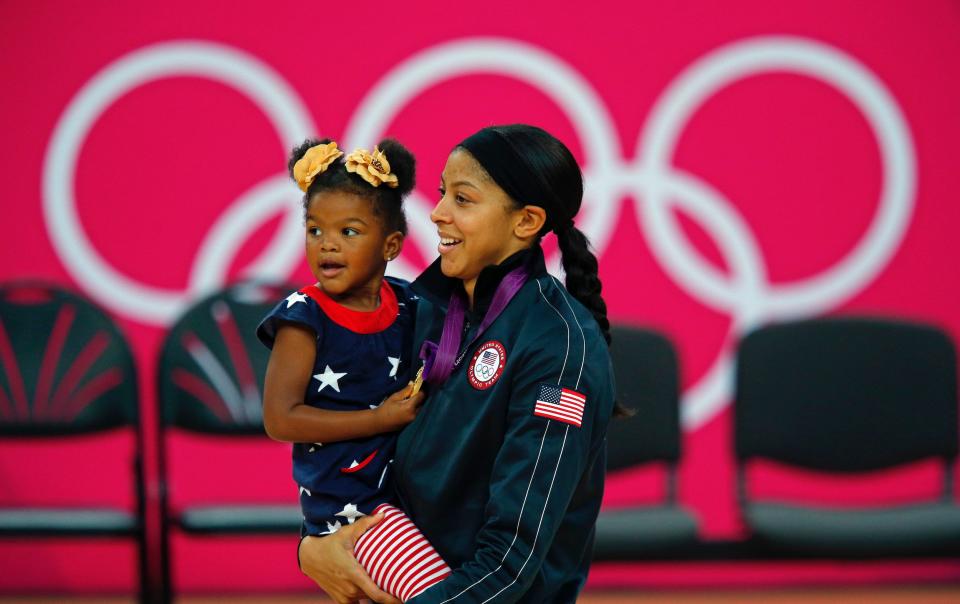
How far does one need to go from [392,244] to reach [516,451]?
0.62 meters

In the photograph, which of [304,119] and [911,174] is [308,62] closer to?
[304,119]

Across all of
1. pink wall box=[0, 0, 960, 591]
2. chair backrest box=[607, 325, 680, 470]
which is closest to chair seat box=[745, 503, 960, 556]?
chair backrest box=[607, 325, 680, 470]

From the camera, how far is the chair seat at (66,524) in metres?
3.86

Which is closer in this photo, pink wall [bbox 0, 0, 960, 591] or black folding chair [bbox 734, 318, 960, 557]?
black folding chair [bbox 734, 318, 960, 557]

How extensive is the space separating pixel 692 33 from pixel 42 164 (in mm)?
2853

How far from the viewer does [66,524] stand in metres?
3.88

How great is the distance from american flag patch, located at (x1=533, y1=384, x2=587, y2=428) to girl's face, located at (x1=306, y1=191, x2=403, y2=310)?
1.73ft

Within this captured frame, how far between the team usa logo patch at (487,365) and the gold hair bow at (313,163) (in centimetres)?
55

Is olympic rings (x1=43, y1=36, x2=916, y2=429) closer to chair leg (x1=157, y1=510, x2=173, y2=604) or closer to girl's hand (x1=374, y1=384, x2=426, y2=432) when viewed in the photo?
chair leg (x1=157, y1=510, x2=173, y2=604)

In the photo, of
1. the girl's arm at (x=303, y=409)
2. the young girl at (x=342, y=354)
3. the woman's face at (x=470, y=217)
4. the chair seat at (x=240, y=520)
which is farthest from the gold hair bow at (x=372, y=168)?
the chair seat at (x=240, y=520)

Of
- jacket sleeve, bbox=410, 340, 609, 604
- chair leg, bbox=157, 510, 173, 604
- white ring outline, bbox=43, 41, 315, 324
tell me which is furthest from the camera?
white ring outline, bbox=43, 41, 315, 324

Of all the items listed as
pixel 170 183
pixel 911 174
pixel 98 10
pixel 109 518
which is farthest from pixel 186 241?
pixel 911 174

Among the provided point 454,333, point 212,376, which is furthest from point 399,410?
point 212,376

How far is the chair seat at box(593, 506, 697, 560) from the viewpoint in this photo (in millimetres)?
3834
